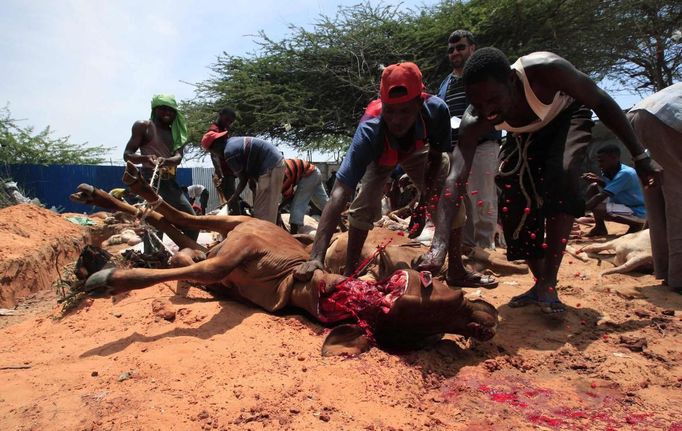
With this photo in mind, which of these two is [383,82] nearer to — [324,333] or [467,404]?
[324,333]

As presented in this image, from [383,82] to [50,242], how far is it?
17.6ft

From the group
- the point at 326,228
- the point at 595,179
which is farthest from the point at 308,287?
the point at 595,179

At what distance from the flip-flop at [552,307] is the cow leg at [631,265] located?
1.39m

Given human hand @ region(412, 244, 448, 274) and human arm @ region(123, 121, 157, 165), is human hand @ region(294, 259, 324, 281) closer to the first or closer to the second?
human hand @ region(412, 244, 448, 274)

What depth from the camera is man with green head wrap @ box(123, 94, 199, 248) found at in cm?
528

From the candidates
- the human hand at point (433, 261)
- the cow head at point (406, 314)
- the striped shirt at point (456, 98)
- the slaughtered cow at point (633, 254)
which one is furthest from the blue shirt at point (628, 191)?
the human hand at point (433, 261)

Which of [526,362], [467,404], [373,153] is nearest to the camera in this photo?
[467,404]

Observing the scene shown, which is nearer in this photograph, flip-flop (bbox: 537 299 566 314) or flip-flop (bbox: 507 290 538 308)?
flip-flop (bbox: 537 299 566 314)

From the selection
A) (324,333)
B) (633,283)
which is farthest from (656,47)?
(324,333)

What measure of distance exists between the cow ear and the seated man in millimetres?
4998

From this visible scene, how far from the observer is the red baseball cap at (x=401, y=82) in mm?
3188

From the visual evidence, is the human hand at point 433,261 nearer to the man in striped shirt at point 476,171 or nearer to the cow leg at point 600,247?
the man in striped shirt at point 476,171

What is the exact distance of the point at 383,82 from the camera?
3238mm

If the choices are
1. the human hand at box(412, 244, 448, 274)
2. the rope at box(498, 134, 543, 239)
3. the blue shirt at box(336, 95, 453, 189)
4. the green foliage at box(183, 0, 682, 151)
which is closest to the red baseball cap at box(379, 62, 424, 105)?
the blue shirt at box(336, 95, 453, 189)
